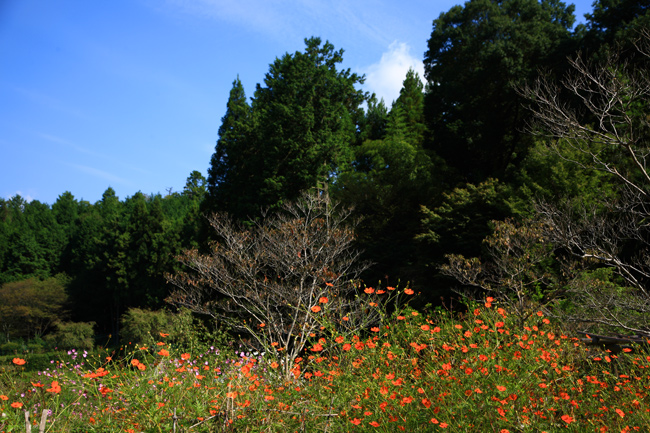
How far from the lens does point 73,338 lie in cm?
2347

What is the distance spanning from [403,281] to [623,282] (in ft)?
16.8

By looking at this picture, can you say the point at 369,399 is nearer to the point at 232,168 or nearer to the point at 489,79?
the point at 489,79

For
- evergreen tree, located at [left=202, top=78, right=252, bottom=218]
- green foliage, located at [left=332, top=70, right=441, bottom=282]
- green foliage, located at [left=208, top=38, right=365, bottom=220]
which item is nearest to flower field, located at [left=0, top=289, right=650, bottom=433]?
green foliage, located at [left=332, top=70, right=441, bottom=282]

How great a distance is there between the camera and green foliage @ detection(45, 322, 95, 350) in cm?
2333

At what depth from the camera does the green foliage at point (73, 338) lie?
23.3 metres

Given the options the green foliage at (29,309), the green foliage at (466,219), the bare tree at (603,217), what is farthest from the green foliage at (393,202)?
the green foliage at (29,309)

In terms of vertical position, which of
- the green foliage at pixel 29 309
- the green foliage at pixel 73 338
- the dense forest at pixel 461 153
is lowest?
the green foliage at pixel 73 338

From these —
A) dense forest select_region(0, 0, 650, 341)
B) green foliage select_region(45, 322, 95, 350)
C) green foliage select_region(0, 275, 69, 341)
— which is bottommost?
green foliage select_region(45, 322, 95, 350)

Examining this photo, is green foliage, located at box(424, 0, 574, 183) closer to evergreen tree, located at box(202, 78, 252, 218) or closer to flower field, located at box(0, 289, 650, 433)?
evergreen tree, located at box(202, 78, 252, 218)

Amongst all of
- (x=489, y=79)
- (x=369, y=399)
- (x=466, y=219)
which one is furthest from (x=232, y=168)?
(x=369, y=399)

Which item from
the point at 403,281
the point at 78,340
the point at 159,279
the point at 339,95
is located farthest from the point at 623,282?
the point at 78,340

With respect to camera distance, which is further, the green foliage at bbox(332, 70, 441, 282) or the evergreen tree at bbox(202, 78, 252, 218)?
the evergreen tree at bbox(202, 78, 252, 218)

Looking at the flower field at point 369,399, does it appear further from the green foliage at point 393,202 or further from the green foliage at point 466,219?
the green foliage at point 393,202

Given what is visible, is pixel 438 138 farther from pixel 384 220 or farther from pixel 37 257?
pixel 37 257
